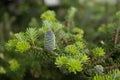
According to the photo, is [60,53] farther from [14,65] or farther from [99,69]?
[14,65]

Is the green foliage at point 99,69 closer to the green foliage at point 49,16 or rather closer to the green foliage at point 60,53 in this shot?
the green foliage at point 60,53

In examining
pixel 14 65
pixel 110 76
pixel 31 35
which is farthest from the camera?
pixel 14 65

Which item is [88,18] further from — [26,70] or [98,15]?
[26,70]

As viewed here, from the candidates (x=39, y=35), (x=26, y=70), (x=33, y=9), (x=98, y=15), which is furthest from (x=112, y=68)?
(x=33, y=9)

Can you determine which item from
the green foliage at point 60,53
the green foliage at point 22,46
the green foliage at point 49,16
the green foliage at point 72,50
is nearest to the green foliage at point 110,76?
the green foliage at point 60,53

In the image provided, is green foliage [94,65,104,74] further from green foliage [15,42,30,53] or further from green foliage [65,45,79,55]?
green foliage [15,42,30,53]

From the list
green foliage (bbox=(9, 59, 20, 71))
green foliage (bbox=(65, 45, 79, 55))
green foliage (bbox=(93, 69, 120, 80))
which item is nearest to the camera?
green foliage (bbox=(93, 69, 120, 80))

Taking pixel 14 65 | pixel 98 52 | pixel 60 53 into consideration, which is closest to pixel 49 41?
pixel 60 53

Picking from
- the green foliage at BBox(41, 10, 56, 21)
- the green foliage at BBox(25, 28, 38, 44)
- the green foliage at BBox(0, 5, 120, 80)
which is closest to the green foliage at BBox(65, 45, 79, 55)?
the green foliage at BBox(0, 5, 120, 80)
